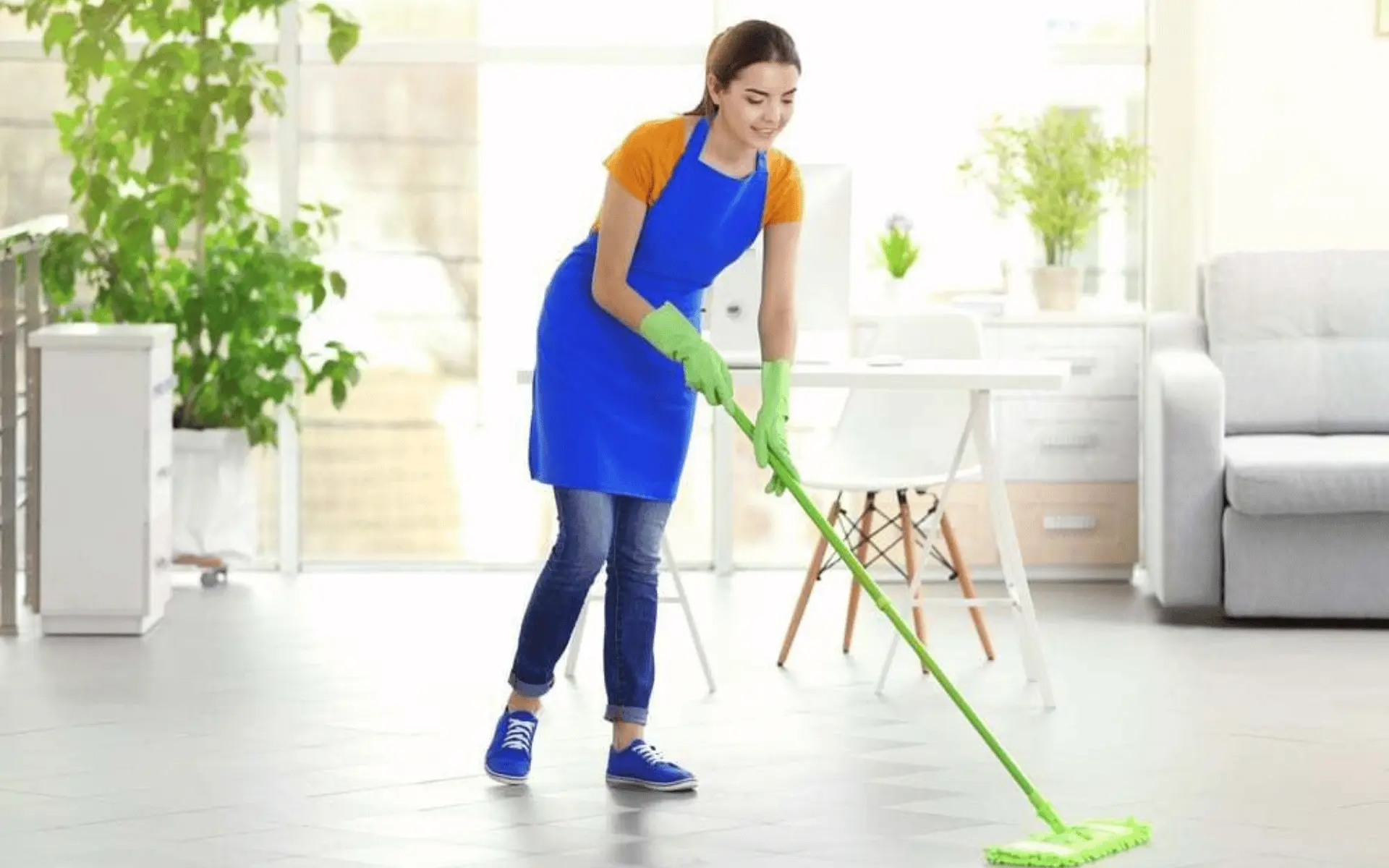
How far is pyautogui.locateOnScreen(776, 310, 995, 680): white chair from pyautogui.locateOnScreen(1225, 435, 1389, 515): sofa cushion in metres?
0.73

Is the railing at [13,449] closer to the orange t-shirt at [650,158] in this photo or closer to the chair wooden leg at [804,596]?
the chair wooden leg at [804,596]

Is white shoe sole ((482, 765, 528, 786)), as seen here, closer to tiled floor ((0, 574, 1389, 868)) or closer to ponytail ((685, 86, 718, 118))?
tiled floor ((0, 574, 1389, 868))

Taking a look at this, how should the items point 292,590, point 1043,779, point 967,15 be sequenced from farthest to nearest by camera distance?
point 967,15, point 292,590, point 1043,779

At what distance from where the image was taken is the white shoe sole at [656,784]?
3.88 metres

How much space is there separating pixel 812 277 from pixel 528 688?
1.38 meters

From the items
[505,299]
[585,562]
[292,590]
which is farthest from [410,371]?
[585,562]

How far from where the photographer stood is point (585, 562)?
12.6 feet

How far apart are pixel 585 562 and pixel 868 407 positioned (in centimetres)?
180

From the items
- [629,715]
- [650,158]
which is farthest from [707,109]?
[629,715]

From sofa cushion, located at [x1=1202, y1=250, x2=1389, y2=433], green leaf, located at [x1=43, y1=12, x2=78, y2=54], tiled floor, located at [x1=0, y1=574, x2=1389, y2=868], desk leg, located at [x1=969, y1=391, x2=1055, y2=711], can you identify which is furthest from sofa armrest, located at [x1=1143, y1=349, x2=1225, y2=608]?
green leaf, located at [x1=43, y1=12, x2=78, y2=54]

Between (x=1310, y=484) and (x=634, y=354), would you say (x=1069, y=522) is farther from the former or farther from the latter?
(x=634, y=354)

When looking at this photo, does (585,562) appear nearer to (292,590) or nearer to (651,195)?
(651,195)

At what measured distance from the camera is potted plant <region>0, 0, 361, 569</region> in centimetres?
645

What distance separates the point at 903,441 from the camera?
5477mm
